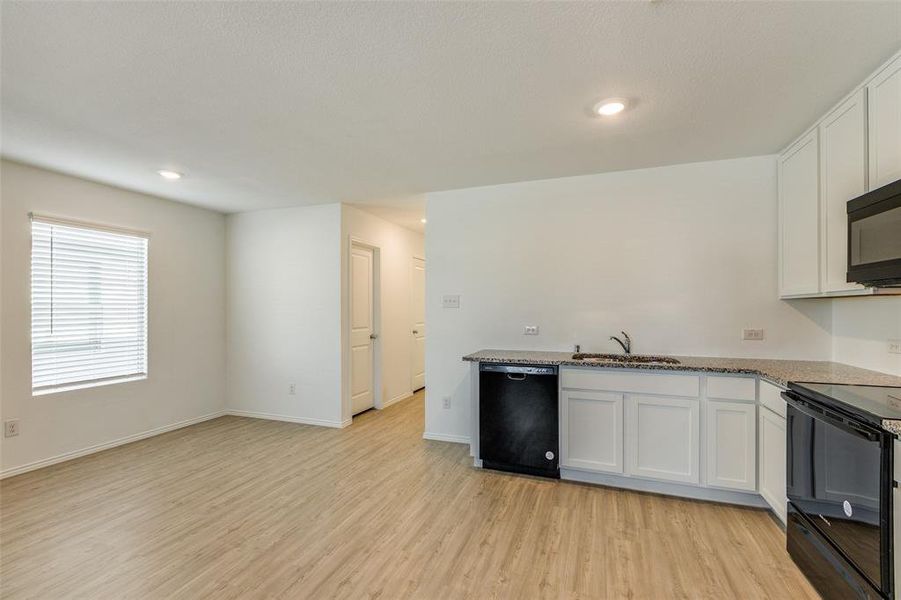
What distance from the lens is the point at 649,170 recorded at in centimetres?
342

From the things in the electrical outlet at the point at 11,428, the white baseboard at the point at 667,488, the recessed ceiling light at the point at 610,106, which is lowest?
the white baseboard at the point at 667,488

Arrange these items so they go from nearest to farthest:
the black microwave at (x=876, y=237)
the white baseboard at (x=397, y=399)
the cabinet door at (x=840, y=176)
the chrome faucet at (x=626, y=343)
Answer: the black microwave at (x=876, y=237), the cabinet door at (x=840, y=176), the chrome faucet at (x=626, y=343), the white baseboard at (x=397, y=399)

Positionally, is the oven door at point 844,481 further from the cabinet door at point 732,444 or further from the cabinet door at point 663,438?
the cabinet door at point 663,438

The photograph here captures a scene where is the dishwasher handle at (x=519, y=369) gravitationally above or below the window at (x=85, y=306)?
below

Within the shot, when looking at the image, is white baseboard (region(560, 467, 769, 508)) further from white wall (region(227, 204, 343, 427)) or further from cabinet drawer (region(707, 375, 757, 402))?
white wall (region(227, 204, 343, 427))

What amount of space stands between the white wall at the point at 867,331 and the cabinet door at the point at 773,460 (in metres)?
0.71

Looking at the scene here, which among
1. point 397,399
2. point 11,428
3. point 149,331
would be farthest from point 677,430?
point 11,428

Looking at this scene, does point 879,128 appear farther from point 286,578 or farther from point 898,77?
point 286,578

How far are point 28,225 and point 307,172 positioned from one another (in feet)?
7.61

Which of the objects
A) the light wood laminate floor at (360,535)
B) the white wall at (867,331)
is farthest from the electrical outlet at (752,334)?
the light wood laminate floor at (360,535)

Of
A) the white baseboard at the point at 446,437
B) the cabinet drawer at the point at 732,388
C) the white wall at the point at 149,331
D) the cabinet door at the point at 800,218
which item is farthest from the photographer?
the white baseboard at the point at 446,437

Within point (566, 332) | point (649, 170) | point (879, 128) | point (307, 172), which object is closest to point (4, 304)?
point (307, 172)

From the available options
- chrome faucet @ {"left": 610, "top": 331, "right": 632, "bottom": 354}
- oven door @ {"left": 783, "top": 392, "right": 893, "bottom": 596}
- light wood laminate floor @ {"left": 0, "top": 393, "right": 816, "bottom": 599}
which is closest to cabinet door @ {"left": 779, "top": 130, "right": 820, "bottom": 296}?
oven door @ {"left": 783, "top": 392, "right": 893, "bottom": 596}

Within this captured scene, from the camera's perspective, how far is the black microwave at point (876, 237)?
1.77 meters
